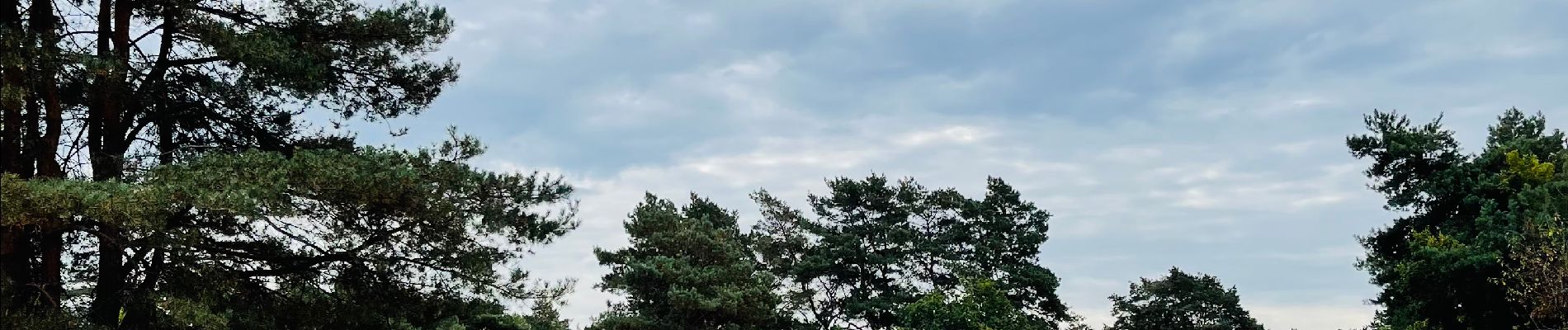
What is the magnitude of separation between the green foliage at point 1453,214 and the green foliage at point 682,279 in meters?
16.0

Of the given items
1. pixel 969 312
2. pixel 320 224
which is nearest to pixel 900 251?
pixel 969 312

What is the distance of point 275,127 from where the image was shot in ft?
41.0

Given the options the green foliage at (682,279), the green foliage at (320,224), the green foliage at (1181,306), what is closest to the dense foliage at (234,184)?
the green foliage at (320,224)

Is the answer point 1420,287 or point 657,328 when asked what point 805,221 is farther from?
point 1420,287

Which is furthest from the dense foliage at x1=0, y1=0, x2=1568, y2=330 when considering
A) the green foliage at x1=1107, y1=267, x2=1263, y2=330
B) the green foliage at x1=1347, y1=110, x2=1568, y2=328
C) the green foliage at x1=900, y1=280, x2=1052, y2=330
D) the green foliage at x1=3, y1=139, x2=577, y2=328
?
the green foliage at x1=1107, y1=267, x2=1263, y2=330

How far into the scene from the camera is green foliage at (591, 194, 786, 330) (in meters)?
27.0

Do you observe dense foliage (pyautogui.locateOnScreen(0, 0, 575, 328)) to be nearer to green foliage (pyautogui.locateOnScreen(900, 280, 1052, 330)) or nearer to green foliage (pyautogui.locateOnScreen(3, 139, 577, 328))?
green foliage (pyautogui.locateOnScreen(3, 139, 577, 328))

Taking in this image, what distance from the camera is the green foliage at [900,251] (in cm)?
3167

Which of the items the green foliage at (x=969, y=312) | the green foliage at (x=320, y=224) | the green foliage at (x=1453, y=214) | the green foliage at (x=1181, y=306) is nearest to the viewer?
the green foliage at (x=320, y=224)

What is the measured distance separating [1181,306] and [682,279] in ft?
77.6

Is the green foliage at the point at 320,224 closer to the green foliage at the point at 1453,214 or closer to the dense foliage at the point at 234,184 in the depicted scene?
the dense foliage at the point at 234,184

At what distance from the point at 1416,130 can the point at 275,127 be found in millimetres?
26299

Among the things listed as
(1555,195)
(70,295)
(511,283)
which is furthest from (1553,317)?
(70,295)

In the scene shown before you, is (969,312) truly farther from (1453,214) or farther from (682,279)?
(1453,214)
